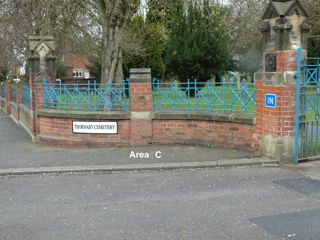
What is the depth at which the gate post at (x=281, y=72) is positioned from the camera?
25.2ft

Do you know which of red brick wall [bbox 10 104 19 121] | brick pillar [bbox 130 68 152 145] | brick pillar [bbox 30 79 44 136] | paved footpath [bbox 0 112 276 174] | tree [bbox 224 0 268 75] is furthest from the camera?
tree [bbox 224 0 268 75]

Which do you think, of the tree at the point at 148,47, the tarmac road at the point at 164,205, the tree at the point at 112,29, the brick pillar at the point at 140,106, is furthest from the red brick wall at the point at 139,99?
the tree at the point at 148,47

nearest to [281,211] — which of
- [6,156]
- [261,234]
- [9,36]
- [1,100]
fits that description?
[261,234]

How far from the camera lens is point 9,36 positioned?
1869 centimetres

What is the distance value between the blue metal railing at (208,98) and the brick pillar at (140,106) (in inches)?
10.4

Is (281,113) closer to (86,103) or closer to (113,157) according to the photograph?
(113,157)

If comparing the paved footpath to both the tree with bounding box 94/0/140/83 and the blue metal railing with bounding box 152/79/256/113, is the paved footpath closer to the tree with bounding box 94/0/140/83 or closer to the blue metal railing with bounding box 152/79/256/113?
the blue metal railing with bounding box 152/79/256/113

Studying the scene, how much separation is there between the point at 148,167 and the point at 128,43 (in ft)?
53.5

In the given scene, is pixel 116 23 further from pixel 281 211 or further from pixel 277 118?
pixel 281 211

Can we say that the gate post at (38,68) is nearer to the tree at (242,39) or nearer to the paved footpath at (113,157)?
the paved footpath at (113,157)

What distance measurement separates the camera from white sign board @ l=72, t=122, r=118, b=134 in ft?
32.3

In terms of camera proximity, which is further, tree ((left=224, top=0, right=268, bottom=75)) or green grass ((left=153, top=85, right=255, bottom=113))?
tree ((left=224, top=0, right=268, bottom=75))

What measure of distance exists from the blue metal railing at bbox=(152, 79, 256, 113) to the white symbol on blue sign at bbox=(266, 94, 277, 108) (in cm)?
93

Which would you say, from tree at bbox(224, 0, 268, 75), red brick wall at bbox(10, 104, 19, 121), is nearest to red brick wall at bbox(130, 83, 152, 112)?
red brick wall at bbox(10, 104, 19, 121)
